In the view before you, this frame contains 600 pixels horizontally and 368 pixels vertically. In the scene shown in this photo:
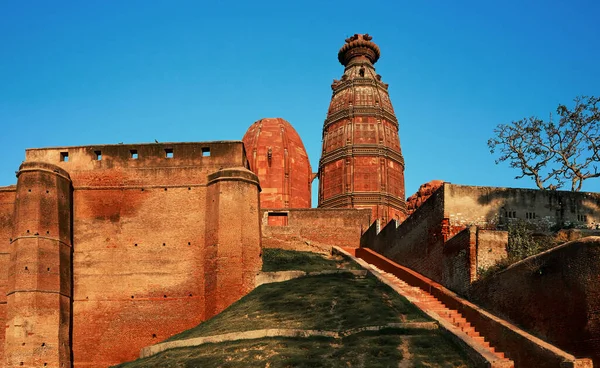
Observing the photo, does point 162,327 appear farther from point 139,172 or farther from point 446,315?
point 446,315

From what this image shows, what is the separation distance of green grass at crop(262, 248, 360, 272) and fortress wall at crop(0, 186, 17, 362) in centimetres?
987

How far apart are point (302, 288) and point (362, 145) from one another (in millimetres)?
21894

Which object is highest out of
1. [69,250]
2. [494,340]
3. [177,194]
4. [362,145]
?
[362,145]

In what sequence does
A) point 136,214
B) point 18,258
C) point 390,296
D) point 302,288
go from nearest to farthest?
1. point 390,296
2. point 302,288
3. point 18,258
4. point 136,214

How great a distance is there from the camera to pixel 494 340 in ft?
62.0

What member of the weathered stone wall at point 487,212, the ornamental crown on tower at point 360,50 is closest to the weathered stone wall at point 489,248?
the weathered stone wall at point 487,212

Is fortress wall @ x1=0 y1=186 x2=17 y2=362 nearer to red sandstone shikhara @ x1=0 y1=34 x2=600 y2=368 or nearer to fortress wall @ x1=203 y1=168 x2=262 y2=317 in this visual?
red sandstone shikhara @ x1=0 y1=34 x2=600 y2=368

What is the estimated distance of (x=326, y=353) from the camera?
62.0 ft

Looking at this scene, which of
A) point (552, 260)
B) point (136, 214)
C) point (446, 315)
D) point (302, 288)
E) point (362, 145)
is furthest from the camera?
point (362, 145)

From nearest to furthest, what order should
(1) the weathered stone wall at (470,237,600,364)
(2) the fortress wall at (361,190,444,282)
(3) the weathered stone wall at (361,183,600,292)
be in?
1. (1) the weathered stone wall at (470,237,600,364)
2. (3) the weathered stone wall at (361,183,600,292)
3. (2) the fortress wall at (361,190,444,282)

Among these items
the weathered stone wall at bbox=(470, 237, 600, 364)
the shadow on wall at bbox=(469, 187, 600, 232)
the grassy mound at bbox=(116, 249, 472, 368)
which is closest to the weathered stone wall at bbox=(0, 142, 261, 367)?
the grassy mound at bbox=(116, 249, 472, 368)

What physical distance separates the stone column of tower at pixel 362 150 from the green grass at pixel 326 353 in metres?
25.0

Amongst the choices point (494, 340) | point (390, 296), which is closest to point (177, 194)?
point (390, 296)

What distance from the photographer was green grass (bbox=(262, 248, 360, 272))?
30250 mm
